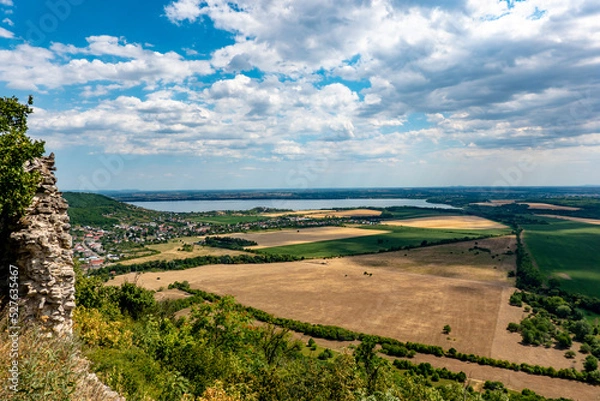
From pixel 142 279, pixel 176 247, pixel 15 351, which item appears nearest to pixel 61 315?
pixel 15 351

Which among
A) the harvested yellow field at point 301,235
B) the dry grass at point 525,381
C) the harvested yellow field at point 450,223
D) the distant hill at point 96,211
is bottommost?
the dry grass at point 525,381

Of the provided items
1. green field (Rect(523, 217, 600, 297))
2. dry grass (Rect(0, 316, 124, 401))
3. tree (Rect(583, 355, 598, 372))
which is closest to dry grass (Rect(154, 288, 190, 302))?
dry grass (Rect(0, 316, 124, 401))

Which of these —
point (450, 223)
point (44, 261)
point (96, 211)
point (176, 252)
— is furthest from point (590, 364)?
point (96, 211)

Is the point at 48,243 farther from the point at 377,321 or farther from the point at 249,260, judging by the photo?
the point at 249,260

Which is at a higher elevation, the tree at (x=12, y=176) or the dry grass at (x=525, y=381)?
the tree at (x=12, y=176)

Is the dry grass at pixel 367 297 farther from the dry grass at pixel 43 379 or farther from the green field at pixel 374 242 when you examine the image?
the dry grass at pixel 43 379

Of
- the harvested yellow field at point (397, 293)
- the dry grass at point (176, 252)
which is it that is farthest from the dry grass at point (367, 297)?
the dry grass at point (176, 252)

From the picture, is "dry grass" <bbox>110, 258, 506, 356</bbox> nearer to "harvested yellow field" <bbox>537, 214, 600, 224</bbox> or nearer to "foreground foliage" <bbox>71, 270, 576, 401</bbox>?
"foreground foliage" <bbox>71, 270, 576, 401</bbox>

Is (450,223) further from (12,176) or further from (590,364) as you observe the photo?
(12,176)
